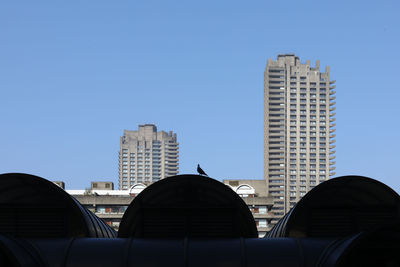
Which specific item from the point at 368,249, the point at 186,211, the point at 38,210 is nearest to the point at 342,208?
the point at 368,249

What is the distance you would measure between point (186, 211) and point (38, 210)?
252 inches

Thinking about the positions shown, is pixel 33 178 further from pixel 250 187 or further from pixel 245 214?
pixel 250 187

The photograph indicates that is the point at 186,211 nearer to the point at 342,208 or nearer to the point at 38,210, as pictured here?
the point at 38,210

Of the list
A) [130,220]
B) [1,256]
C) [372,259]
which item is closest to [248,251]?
[372,259]

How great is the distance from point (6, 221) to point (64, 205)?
2550 millimetres

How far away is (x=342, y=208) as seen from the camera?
85.9 ft

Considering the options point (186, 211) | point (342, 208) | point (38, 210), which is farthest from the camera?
point (342, 208)

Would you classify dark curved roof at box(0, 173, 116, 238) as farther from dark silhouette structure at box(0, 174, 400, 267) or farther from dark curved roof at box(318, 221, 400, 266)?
dark curved roof at box(318, 221, 400, 266)

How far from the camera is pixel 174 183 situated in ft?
85.8

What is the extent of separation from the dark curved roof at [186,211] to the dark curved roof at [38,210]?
7.11 feet

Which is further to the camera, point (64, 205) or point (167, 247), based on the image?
point (64, 205)

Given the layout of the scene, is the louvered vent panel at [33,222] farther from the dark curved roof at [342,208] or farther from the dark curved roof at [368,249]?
the dark curved roof at [368,249]

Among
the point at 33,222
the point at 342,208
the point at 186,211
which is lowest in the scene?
the point at 33,222

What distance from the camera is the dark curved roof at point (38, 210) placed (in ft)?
84.2
